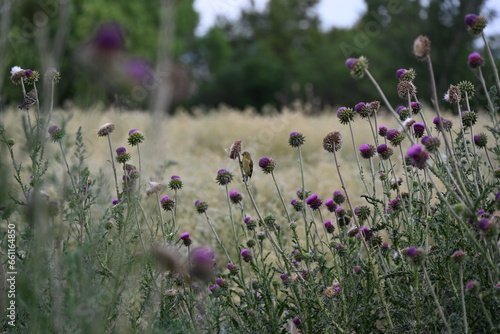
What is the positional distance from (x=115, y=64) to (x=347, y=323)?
1.10 meters

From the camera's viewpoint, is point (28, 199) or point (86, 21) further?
point (86, 21)

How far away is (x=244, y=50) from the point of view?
26.4m

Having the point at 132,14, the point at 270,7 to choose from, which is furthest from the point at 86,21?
the point at 270,7

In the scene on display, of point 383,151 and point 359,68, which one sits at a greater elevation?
point 359,68

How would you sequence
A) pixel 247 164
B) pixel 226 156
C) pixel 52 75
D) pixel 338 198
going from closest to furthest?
pixel 52 75
pixel 247 164
pixel 338 198
pixel 226 156

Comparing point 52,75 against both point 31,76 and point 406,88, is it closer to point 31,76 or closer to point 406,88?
point 31,76

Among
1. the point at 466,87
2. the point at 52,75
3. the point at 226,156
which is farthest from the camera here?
the point at 226,156

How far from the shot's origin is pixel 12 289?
174 cm

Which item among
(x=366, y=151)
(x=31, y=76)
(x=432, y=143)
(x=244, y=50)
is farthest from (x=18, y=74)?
(x=244, y=50)

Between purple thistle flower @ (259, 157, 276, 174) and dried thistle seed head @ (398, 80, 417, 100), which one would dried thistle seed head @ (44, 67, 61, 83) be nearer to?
purple thistle flower @ (259, 157, 276, 174)

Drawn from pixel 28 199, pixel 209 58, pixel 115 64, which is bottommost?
pixel 209 58

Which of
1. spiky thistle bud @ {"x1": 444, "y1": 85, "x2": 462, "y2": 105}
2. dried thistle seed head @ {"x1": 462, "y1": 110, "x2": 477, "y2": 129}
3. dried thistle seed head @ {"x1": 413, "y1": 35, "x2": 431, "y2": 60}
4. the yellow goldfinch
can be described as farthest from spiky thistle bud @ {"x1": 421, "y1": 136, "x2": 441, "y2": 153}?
the yellow goldfinch

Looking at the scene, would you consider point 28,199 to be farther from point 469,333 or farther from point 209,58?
point 209,58

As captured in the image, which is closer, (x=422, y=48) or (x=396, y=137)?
(x=422, y=48)
